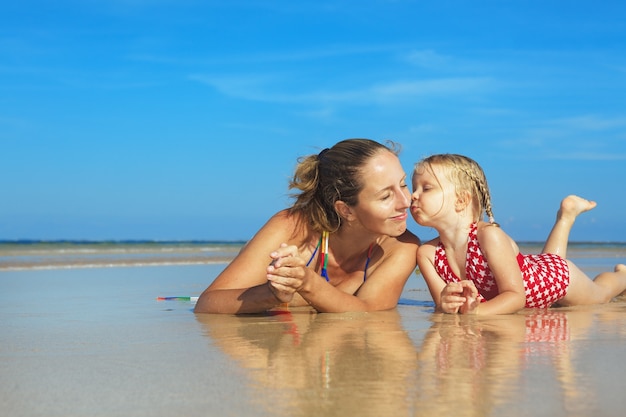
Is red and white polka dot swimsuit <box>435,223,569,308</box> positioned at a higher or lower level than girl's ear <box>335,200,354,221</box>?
lower

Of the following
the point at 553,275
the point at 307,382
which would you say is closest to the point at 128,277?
the point at 553,275

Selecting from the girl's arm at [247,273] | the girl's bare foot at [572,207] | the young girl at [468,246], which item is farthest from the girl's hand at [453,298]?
the girl's bare foot at [572,207]

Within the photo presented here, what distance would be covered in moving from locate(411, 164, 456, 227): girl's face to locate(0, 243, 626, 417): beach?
663mm

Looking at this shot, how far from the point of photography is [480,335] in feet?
12.0

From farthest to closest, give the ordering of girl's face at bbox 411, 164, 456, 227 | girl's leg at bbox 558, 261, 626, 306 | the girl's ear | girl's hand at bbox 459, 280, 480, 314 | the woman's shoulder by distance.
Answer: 1. girl's leg at bbox 558, 261, 626, 306
2. the woman's shoulder
3. girl's face at bbox 411, 164, 456, 227
4. the girl's ear
5. girl's hand at bbox 459, 280, 480, 314

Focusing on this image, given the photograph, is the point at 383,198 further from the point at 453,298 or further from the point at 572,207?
the point at 572,207

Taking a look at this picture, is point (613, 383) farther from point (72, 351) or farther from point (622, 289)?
point (622, 289)

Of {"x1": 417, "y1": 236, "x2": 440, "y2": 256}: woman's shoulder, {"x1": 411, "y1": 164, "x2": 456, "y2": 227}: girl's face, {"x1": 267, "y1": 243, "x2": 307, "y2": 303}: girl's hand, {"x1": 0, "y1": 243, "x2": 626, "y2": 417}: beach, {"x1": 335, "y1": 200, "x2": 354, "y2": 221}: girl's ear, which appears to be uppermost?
{"x1": 411, "y1": 164, "x2": 456, "y2": 227}: girl's face

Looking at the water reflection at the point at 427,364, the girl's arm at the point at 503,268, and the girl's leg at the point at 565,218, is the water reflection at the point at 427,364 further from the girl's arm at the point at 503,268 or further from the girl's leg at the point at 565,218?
the girl's leg at the point at 565,218

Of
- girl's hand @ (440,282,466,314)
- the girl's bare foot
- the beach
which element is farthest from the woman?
the girl's bare foot

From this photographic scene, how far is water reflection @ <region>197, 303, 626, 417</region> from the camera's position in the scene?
218cm

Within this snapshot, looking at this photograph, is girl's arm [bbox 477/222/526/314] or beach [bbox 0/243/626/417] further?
girl's arm [bbox 477/222/526/314]

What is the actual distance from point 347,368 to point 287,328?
4.48 ft

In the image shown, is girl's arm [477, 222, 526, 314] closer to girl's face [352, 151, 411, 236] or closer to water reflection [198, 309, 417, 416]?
girl's face [352, 151, 411, 236]
